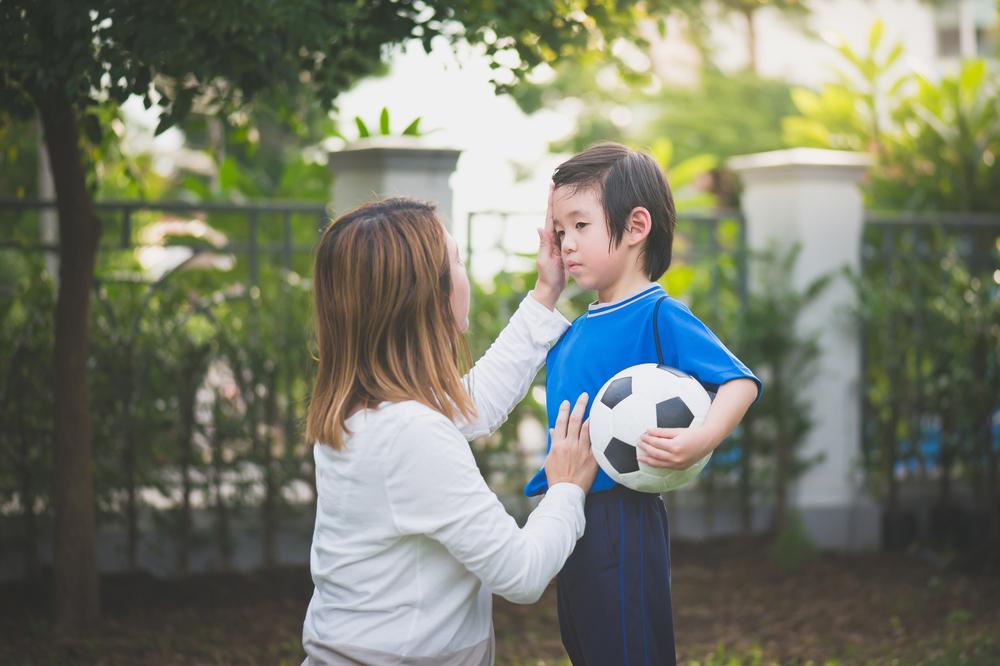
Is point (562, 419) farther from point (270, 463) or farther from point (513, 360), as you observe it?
Answer: point (270, 463)

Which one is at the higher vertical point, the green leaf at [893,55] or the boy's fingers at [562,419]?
the green leaf at [893,55]

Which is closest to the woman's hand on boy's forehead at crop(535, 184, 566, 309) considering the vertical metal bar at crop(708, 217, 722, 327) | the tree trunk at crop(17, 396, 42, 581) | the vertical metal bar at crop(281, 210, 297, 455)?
the vertical metal bar at crop(281, 210, 297, 455)

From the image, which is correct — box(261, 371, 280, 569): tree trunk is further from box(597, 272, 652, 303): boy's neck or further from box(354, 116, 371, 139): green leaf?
box(597, 272, 652, 303): boy's neck

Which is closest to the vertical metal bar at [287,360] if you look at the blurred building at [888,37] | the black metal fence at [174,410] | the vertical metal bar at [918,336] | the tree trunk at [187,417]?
the black metal fence at [174,410]

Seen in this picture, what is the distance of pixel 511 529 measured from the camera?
2020 mm

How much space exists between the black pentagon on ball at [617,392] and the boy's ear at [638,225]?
0.34m

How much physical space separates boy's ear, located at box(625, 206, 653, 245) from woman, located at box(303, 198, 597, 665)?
1.56 feet

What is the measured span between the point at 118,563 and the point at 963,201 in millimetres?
6336

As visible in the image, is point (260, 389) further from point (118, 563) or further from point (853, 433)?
point (853, 433)

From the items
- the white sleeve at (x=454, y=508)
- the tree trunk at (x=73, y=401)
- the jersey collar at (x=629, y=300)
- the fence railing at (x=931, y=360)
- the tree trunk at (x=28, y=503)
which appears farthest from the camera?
the fence railing at (x=931, y=360)

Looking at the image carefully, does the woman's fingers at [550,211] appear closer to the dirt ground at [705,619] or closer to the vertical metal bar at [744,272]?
the dirt ground at [705,619]

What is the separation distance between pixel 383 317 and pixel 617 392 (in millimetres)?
571

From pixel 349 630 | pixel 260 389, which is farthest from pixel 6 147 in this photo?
pixel 349 630

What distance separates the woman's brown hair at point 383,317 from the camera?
2072mm
